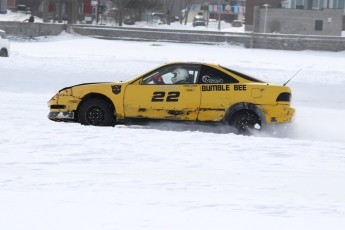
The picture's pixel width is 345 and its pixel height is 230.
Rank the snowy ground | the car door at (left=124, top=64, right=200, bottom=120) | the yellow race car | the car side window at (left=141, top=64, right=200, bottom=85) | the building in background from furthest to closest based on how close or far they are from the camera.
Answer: the building in background
the car side window at (left=141, top=64, right=200, bottom=85)
the car door at (left=124, top=64, right=200, bottom=120)
the yellow race car
the snowy ground

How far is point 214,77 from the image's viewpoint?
14.4 metres

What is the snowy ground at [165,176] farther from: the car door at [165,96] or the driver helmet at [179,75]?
the driver helmet at [179,75]

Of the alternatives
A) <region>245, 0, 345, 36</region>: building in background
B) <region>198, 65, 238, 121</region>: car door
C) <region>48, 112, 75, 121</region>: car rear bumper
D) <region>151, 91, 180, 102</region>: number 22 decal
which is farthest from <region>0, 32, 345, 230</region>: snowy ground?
<region>245, 0, 345, 36</region>: building in background

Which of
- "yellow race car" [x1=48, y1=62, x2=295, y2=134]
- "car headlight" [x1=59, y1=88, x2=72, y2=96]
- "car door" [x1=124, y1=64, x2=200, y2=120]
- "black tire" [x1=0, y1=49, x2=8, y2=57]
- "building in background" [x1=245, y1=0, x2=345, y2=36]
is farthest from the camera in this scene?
"building in background" [x1=245, y1=0, x2=345, y2=36]

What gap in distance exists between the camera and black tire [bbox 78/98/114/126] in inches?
575

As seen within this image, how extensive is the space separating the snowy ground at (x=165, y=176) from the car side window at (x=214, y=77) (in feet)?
2.86

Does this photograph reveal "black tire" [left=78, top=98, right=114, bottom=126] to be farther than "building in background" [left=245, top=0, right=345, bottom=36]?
No

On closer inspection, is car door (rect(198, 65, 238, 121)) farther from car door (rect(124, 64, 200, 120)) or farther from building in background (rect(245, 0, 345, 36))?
building in background (rect(245, 0, 345, 36))

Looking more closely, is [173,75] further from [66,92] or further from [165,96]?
[66,92]

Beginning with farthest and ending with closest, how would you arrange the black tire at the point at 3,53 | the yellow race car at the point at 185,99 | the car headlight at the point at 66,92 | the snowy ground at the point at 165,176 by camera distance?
the black tire at the point at 3,53
the car headlight at the point at 66,92
the yellow race car at the point at 185,99
the snowy ground at the point at 165,176

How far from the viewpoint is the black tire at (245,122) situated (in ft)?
46.8

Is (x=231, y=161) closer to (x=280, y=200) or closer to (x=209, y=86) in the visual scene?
(x=280, y=200)

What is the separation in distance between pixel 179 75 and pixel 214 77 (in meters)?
0.60

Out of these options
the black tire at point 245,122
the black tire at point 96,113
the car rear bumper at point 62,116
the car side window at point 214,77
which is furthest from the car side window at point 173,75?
the car rear bumper at point 62,116
